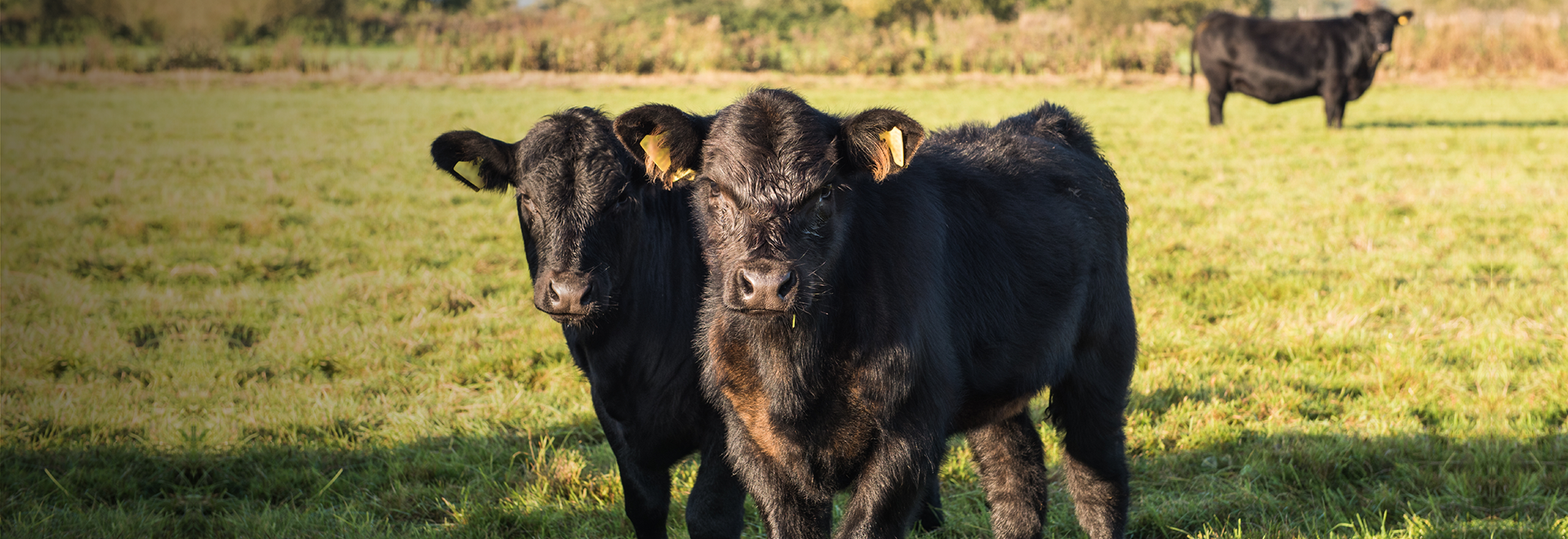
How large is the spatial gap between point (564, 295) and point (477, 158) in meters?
0.86

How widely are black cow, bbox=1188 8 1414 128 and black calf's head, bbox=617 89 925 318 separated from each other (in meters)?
17.0

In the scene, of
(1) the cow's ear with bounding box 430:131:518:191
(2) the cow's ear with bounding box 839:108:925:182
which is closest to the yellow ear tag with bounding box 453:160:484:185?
(1) the cow's ear with bounding box 430:131:518:191

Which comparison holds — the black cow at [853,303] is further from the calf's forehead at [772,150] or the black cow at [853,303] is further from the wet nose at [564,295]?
the wet nose at [564,295]

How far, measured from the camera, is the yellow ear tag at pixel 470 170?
3.87 meters

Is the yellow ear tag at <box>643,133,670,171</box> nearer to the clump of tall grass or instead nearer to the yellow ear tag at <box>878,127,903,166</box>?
the yellow ear tag at <box>878,127,903,166</box>

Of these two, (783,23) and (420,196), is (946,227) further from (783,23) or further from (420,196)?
(783,23)

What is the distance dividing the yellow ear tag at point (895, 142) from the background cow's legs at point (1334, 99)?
1720 cm

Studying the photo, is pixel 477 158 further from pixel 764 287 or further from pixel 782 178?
pixel 764 287

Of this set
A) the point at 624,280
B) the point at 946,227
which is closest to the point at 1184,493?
the point at 946,227

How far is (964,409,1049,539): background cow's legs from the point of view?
3.78 metres

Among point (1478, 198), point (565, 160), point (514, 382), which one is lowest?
point (514, 382)

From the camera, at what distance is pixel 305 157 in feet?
47.3

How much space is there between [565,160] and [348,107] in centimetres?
1955

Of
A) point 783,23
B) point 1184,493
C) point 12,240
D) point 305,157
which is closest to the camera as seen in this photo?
point 1184,493
